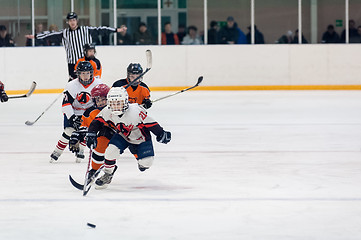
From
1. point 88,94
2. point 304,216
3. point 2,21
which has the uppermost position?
point 2,21

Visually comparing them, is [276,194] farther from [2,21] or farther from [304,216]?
[2,21]

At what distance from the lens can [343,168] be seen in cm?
650

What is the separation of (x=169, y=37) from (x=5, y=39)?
126 inches

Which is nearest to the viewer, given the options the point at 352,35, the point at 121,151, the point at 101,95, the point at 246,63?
the point at 121,151

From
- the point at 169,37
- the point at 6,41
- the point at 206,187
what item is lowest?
the point at 206,187

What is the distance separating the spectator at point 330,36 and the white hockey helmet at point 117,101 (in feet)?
40.5

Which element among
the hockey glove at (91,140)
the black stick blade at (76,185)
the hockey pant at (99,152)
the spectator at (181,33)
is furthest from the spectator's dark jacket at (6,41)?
the hockey glove at (91,140)

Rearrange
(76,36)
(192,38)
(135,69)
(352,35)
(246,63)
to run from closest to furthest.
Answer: (135,69)
(76,36)
(246,63)
(192,38)
(352,35)

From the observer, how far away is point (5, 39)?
16000 mm

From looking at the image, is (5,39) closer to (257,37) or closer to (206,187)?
(257,37)

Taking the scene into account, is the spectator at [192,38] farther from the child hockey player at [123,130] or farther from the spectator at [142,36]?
the child hockey player at [123,130]

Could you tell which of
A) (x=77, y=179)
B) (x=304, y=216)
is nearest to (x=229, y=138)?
(x=77, y=179)

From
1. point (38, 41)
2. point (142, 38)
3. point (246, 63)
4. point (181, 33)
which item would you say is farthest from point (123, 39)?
point (246, 63)

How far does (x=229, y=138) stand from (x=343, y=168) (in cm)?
237
